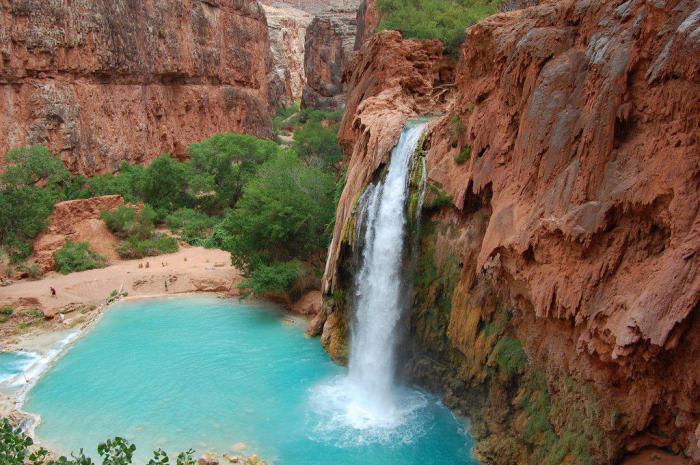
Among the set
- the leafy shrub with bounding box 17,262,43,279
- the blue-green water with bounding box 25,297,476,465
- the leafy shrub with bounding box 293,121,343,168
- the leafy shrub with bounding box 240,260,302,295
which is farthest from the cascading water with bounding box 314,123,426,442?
the leafy shrub with bounding box 17,262,43,279

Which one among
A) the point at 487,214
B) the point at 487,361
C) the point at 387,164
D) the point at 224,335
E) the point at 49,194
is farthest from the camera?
the point at 49,194

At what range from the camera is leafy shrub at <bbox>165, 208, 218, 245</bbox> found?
87.4ft

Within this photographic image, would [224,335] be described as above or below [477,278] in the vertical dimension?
below

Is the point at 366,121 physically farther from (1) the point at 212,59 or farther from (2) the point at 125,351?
(1) the point at 212,59

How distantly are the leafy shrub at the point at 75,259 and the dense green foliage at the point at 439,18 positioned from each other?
16.3 metres

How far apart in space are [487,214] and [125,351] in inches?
419

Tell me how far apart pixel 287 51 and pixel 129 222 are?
5243cm

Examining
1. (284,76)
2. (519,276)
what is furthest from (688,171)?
(284,76)

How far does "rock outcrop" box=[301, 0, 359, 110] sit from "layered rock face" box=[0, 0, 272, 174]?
273 inches

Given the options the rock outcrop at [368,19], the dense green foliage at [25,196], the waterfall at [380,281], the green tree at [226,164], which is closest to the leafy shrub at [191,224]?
the green tree at [226,164]

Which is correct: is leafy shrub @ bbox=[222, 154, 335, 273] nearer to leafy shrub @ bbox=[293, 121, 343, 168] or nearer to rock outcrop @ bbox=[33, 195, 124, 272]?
leafy shrub @ bbox=[293, 121, 343, 168]

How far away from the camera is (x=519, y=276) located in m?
9.65

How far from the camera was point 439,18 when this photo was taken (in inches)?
958

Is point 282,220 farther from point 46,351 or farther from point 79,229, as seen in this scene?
point 79,229
